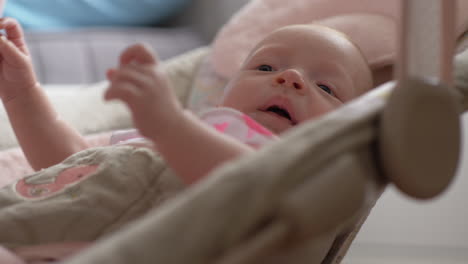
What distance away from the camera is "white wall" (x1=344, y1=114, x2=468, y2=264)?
1.57 meters

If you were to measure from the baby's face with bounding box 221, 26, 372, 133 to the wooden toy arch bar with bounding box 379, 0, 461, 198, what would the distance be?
27 centimetres

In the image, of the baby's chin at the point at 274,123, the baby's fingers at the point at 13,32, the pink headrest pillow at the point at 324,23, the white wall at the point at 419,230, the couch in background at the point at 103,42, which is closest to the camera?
the baby's chin at the point at 274,123

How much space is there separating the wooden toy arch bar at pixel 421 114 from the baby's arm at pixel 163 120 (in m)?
0.16

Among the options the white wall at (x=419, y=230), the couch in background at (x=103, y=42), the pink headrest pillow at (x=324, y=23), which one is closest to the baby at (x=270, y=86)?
the pink headrest pillow at (x=324, y=23)

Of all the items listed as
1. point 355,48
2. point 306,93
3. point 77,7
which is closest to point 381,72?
point 355,48

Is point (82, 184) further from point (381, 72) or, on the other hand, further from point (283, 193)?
point (381, 72)

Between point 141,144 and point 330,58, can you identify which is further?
point 330,58

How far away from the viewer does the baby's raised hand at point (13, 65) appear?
870 mm

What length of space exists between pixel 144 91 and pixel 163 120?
0.11 feet

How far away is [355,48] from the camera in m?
0.95

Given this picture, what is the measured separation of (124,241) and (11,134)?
846 mm

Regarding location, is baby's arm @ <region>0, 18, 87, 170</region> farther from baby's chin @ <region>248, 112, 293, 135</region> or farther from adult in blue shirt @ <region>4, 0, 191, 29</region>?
adult in blue shirt @ <region>4, 0, 191, 29</region>

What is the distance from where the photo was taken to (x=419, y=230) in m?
1.65

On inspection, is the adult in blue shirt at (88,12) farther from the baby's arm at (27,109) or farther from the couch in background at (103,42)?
the baby's arm at (27,109)
